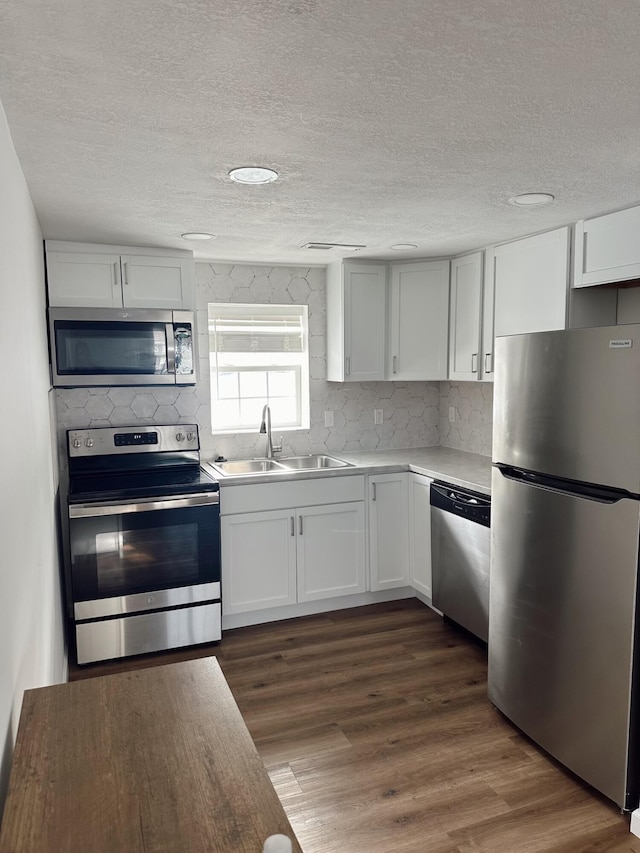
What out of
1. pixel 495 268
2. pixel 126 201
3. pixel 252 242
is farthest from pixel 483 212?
pixel 126 201

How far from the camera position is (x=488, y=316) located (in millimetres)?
3459

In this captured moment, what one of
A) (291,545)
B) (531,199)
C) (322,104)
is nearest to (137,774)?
(322,104)

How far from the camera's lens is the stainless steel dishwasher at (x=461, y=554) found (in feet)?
10.0

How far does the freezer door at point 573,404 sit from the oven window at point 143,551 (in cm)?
164

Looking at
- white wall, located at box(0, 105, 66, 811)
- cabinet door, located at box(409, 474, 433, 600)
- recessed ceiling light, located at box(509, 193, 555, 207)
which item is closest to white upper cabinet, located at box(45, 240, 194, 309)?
white wall, located at box(0, 105, 66, 811)

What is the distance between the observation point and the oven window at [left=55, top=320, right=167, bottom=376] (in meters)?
3.16

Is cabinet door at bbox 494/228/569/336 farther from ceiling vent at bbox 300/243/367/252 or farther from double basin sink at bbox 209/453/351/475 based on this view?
double basin sink at bbox 209/453/351/475

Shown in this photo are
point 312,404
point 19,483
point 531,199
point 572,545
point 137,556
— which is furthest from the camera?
point 312,404

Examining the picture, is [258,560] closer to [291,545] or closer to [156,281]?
[291,545]

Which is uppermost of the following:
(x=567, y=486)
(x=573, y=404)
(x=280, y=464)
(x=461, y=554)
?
(x=573, y=404)

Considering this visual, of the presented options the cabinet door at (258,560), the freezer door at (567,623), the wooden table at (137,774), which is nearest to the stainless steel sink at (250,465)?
the cabinet door at (258,560)

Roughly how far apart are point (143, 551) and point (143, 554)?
16mm

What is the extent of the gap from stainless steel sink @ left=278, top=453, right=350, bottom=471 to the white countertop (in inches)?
2.4

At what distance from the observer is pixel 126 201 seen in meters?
2.39
